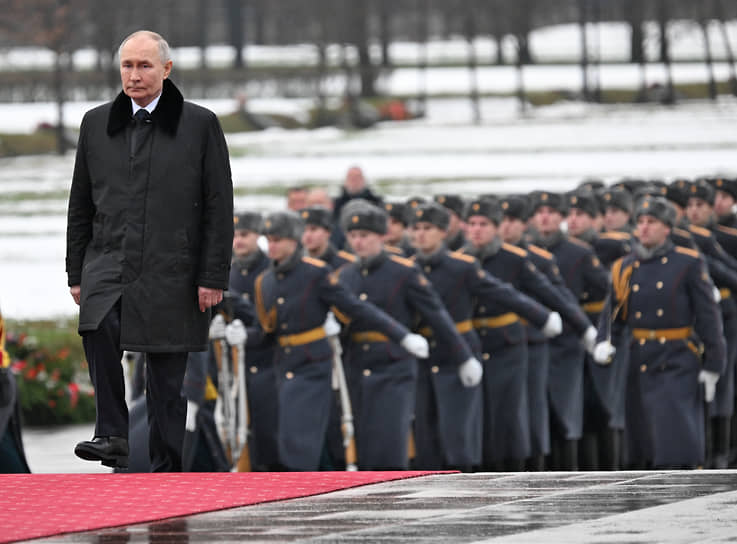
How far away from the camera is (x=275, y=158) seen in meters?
26.7

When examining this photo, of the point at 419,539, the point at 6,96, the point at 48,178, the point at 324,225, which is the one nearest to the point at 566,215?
the point at 324,225

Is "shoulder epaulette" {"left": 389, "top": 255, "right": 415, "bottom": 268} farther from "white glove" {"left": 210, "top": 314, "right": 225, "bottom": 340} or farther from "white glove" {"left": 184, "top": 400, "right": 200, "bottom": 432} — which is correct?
"white glove" {"left": 184, "top": 400, "right": 200, "bottom": 432}

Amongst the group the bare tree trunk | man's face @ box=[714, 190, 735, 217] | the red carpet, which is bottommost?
the red carpet

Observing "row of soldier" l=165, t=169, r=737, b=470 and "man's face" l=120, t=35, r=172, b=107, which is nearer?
"man's face" l=120, t=35, r=172, b=107

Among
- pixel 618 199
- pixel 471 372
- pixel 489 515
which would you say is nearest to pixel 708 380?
pixel 471 372

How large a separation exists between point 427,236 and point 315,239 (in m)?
0.63

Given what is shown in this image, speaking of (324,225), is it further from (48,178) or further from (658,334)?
(48,178)

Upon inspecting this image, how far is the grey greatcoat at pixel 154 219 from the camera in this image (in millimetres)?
6930

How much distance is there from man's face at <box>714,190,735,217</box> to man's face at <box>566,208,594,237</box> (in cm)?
114

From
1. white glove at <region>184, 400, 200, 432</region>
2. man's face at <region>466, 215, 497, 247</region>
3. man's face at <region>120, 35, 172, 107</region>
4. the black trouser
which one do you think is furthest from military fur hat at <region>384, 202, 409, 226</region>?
man's face at <region>120, 35, 172, 107</region>

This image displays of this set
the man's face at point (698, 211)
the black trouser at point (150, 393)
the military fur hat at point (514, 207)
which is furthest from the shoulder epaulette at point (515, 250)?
the black trouser at point (150, 393)

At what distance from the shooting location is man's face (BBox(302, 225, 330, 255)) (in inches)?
480

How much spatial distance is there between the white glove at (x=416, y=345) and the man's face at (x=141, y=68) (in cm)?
430

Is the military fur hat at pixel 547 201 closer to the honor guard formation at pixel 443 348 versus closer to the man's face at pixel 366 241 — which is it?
the honor guard formation at pixel 443 348
